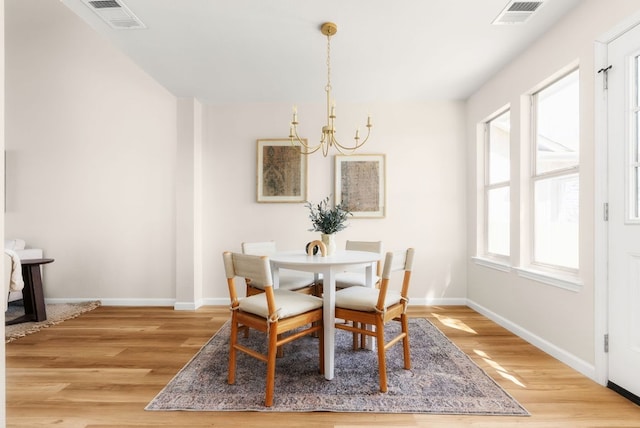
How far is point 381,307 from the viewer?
6.60ft

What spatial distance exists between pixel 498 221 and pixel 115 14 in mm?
3986

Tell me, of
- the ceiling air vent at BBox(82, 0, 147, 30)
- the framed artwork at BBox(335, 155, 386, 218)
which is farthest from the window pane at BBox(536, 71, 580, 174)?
the ceiling air vent at BBox(82, 0, 147, 30)

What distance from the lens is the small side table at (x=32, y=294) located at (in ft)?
11.1

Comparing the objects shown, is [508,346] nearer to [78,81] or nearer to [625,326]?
[625,326]

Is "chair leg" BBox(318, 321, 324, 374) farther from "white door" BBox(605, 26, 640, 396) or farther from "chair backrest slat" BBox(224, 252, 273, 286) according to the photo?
"white door" BBox(605, 26, 640, 396)

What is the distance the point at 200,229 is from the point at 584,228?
12.6 ft

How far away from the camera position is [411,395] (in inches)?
77.4

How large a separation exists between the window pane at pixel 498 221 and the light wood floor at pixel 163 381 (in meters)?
0.81

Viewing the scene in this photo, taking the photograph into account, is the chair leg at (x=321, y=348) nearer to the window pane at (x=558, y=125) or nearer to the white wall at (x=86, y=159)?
the window pane at (x=558, y=125)

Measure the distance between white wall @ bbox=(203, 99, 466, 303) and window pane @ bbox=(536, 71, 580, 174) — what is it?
117 cm

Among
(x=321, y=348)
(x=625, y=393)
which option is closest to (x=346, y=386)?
(x=321, y=348)

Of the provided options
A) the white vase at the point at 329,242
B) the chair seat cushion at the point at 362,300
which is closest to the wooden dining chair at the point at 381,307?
the chair seat cushion at the point at 362,300

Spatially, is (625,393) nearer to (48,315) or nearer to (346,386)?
(346,386)

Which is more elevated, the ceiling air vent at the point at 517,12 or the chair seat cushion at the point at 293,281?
the ceiling air vent at the point at 517,12
